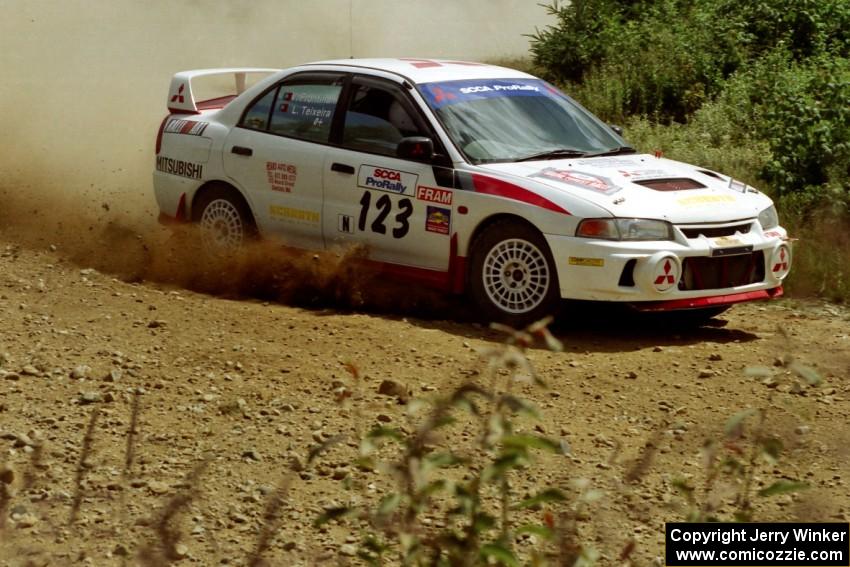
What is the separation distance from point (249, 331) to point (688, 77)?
26.4 feet

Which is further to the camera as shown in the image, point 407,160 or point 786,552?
point 407,160

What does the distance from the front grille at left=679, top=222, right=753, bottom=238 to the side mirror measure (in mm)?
1645

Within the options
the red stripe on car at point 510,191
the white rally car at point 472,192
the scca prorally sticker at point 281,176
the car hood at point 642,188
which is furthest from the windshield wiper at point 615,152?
the scca prorally sticker at point 281,176

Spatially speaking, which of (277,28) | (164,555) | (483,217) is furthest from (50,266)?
(277,28)

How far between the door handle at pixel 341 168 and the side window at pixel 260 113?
2.63ft

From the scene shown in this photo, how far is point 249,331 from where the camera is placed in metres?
7.83

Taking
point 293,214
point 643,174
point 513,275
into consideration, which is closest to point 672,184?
point 643,174

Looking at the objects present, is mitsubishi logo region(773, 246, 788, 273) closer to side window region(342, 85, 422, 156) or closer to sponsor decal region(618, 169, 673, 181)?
sponsor decal region(618, 169, 673, 181)

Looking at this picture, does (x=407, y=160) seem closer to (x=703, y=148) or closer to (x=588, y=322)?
(x=588, y=322)

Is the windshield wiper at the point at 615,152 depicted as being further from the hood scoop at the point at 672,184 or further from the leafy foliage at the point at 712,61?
the leafy foliage at the point at 712,61

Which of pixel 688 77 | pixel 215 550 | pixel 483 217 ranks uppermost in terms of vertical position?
pixel 688 77

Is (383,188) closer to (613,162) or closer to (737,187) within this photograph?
(613,162)

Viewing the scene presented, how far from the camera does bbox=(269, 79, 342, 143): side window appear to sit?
922 centimetres

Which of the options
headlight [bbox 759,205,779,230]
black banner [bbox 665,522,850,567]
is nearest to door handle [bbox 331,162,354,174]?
headlight [bbox 759,205,779,230]
